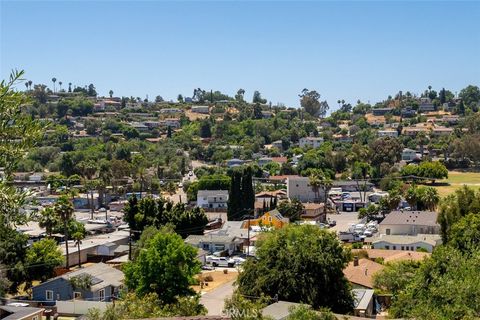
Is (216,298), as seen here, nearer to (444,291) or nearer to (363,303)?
(363,303)

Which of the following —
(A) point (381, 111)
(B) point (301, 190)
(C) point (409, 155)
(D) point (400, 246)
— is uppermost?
(A) point (381, 111)

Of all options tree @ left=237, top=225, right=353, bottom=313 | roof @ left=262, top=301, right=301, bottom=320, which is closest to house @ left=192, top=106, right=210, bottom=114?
tree @ left=237, top=225, right=353, bottom=313

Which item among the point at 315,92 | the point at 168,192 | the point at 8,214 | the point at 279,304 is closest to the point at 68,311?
the point at 279,304

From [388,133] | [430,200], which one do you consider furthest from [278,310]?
[388,133]

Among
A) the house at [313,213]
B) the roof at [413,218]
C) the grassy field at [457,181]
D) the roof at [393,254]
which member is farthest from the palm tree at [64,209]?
the grassy field at [457,181]

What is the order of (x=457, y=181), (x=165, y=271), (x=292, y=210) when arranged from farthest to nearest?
(x=457, y=181)
(x=292, y=210)
(x=165, y=271)

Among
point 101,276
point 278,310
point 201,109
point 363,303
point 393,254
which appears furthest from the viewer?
point 201,109

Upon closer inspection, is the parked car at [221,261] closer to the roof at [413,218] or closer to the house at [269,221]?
the house at [269,221]

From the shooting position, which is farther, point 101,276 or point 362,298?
point 101,276
